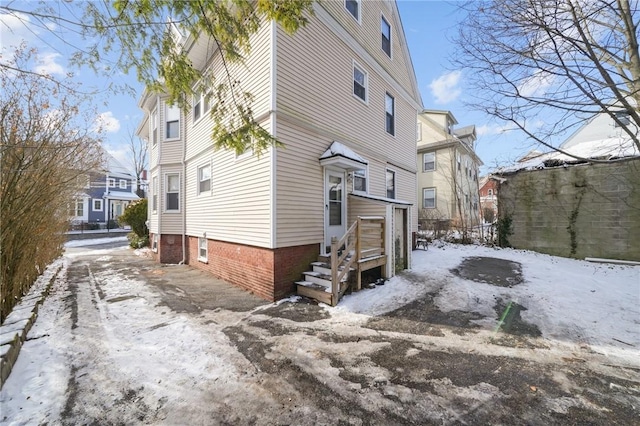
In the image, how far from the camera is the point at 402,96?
11.6 meters

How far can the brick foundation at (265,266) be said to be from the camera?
587 cm

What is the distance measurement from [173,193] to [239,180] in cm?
538

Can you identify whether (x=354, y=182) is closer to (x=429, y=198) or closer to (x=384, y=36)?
(x=384, y=36)

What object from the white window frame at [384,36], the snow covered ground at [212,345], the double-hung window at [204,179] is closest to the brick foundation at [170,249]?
the double-hung window at [204,179]

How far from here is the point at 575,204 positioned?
10.0 m

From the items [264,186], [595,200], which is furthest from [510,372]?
[595,200]

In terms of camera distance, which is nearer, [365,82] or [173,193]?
[365,82]

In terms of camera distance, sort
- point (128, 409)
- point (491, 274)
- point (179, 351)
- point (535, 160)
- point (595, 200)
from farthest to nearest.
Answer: point (535, 160) < point (595, 200) < point (491, 274) < point (179, 351) < point (128, 409)

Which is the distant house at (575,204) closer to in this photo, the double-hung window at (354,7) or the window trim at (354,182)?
the window trim at (354,182)

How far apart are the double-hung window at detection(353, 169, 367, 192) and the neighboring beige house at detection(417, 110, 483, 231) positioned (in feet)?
32.2

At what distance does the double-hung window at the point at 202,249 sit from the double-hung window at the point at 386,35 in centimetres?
1000

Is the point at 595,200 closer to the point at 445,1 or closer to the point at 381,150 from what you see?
the point at 381,150

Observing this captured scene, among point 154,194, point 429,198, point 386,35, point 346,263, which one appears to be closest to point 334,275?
point 346,263

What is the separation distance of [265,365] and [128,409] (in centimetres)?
141
